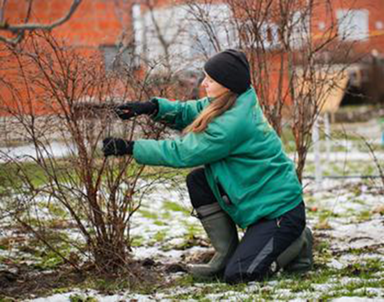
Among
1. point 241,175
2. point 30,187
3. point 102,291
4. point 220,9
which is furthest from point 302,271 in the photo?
point 220,9

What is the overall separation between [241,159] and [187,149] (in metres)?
0.35

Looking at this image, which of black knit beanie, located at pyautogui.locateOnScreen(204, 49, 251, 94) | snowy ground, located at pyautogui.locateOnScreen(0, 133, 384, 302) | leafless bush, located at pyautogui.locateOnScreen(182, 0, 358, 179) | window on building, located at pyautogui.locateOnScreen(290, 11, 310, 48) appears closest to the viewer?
snowy ground, located at pyautogui.locateOnScreen(0, 133, 384, 302)

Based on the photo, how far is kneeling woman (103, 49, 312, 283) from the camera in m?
3.75

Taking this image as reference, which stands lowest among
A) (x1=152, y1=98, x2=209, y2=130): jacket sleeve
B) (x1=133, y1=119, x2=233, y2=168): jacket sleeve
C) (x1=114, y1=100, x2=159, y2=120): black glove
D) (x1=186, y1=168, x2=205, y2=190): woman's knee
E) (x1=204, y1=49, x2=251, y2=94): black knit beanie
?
(x1=186, y1=168, x2=205, y2=190): woman's knee

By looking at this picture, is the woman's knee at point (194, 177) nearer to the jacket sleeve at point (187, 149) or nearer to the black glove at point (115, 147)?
the jacket sleeve at point (187, 149)

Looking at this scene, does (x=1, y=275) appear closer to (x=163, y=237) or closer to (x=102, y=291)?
(x=102, y=291)

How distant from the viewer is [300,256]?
4121 mm

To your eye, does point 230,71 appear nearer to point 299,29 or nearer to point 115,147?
point 115,147

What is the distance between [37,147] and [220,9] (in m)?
1.90

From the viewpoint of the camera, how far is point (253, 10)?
479 centimetres

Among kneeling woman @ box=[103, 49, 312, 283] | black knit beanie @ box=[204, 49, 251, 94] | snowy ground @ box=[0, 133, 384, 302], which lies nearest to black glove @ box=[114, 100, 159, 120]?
kneeling woman @ box=[103, 49, 312, 283]

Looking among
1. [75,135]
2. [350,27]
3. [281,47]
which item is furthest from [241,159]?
[350,27]

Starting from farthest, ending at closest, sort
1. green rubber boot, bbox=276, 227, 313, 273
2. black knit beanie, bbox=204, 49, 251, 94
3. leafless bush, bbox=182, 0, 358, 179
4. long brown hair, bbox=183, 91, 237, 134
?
leafless bush, bbox=182, 0, 358, 179
green rubber boot, bbox=276, 227, 313, 273
black knit beanie, bbox=204, 49, 251, 94
long brown hair, bbox=183, 91, 237, 134

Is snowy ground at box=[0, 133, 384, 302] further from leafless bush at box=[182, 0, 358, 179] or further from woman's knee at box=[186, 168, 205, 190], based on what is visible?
leafless bush at box=[182, 0, 358, 179]
